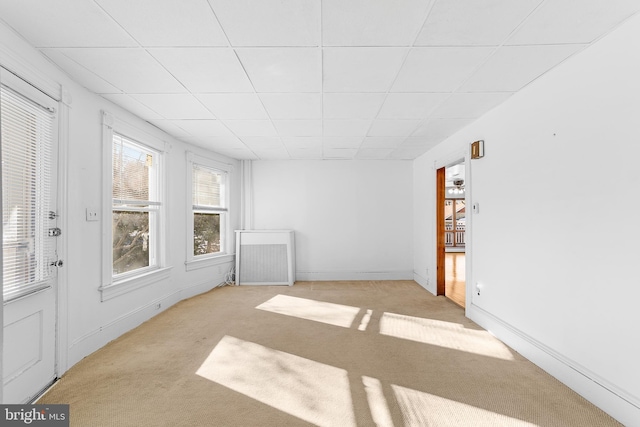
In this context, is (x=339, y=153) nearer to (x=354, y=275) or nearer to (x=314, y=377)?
(x=354, y=275)

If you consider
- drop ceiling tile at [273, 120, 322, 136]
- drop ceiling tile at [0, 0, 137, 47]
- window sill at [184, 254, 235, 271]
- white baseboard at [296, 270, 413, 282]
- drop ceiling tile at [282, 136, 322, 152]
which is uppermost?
drop ceiling tile at [0, 0, 137, 47]

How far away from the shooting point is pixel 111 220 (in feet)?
9.70

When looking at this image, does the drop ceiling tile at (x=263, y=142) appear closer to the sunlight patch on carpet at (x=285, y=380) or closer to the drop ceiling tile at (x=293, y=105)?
the drop ceiling tile at (x=293, y=105)

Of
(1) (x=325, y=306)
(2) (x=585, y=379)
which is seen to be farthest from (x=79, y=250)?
(2) (x=585, y=379)

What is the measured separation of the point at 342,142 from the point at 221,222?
9.14 feet

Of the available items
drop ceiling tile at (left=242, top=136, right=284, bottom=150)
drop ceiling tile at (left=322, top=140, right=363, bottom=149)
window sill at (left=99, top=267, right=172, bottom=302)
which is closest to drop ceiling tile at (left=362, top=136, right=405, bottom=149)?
drop ceiling tile at (left=322, top=140, right=363, bottom=149)

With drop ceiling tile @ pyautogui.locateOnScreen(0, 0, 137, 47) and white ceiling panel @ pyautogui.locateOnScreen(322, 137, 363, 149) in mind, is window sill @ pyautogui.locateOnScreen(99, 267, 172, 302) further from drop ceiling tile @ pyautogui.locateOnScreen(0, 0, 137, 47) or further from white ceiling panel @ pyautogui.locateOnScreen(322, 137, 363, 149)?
white ceiling panel @ pyautogui.locateOnScreen(322, 137, 363, 149)

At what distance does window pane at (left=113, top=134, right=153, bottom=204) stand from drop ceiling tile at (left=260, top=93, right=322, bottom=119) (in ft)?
5.74

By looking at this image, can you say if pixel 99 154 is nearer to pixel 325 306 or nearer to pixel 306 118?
pixel 306 118

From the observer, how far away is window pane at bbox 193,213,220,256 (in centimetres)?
488

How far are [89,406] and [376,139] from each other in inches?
166

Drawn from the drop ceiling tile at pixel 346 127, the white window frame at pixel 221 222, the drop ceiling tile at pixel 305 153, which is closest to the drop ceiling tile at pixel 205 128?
the white window frame at pixel 221 222

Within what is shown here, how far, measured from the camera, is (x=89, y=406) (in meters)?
1.95

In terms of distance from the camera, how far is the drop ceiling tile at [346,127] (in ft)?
11.6
